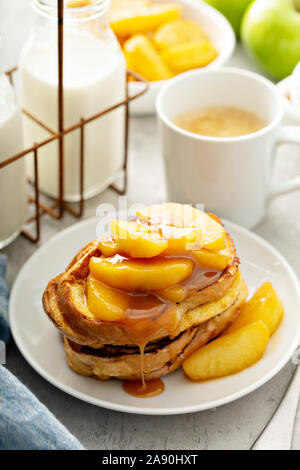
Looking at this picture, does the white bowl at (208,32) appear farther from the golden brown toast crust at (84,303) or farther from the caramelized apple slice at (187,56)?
the golden brown toast crust at (84,303)

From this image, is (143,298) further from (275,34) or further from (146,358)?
(275,34)

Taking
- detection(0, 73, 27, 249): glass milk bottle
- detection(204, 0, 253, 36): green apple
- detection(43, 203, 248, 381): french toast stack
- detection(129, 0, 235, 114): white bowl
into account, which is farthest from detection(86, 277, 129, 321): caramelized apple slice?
detection(204, 0, 253, 36): green apple

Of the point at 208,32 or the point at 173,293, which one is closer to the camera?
the point at 173,293

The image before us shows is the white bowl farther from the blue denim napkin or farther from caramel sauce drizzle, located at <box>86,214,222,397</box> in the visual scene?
the blue denim napkin

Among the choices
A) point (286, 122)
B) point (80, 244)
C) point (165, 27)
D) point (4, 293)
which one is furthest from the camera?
point (165, 27)

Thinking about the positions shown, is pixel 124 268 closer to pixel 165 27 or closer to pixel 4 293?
pixel 4 293

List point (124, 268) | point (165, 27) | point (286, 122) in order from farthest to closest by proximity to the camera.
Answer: point (165, 27) < point (286, 122) < point (124, 268)

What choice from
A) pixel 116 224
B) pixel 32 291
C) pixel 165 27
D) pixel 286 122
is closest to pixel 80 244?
pixel 32 291

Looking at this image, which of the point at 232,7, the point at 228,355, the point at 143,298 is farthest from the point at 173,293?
the point at 232,7

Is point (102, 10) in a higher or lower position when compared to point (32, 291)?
higher
